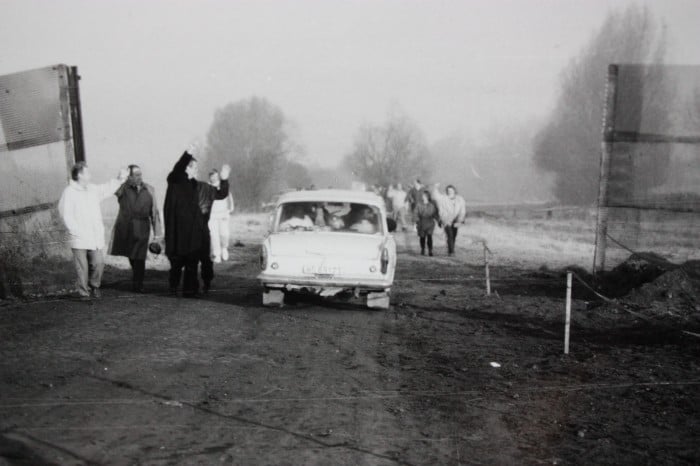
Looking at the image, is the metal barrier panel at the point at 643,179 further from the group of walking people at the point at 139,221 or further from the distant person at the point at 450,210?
the group of walking people at the point at 139,221

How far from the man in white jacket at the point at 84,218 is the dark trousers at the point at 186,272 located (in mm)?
1101

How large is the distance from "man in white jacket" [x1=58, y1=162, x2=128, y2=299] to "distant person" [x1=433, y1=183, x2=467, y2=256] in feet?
33.3

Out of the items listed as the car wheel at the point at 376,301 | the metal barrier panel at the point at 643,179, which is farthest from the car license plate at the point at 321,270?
the metal barrier panel at the point at 643,179

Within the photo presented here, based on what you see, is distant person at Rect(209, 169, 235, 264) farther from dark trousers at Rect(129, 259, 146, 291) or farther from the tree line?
the tree line

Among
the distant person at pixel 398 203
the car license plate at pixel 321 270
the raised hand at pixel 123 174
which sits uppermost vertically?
the raised hand at pixel 123 174

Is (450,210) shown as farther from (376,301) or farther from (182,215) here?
(182,215)

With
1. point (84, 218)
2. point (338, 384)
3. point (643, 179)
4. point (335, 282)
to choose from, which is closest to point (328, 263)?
point (335, 282)

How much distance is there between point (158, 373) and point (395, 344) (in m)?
2.86

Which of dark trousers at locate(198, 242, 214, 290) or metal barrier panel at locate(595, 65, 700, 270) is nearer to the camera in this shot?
dark trousers at locate(198, 242, 214, 290)

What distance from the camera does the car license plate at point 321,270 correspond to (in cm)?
998

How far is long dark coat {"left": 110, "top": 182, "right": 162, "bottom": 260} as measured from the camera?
35.2ft

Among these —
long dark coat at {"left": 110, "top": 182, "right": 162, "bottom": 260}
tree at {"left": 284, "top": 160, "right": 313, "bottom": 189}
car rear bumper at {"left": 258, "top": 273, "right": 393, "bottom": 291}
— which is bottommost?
tree at {"left": 284, "top": 160, "right": 313, "bottom": 189}

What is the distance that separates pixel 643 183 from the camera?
11844 millimetres

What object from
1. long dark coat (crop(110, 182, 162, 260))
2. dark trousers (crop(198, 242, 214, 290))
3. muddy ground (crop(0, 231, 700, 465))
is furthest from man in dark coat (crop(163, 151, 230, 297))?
muddy ground (crop(0, 231, 700, 465))
